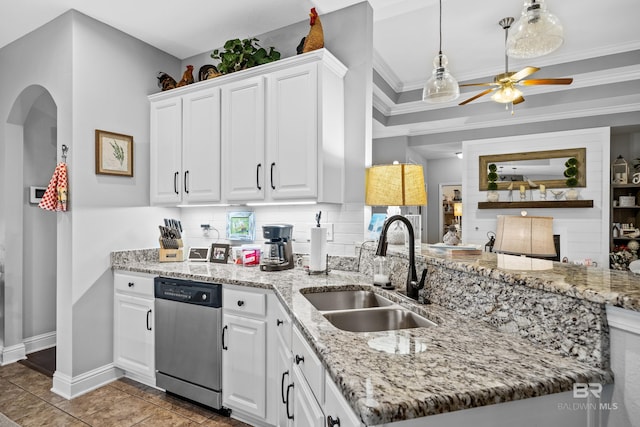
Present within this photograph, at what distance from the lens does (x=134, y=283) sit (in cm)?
273

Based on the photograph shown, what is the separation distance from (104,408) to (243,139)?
2.14 meters

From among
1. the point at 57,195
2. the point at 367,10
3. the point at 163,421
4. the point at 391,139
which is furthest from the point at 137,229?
the point at 391,139

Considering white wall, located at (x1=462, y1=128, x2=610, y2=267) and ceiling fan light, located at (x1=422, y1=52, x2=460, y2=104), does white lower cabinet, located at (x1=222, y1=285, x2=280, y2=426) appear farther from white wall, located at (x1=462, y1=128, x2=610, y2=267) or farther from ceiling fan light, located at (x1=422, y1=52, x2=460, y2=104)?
white wall, located at (x1=462, y1=128, x2=610, y2=267)

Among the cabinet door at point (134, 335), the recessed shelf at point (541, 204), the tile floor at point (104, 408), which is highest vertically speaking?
the recessed shelf at point (541, 204)

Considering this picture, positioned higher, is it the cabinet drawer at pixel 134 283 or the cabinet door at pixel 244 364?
the cabinet drawer at pixel 134 283

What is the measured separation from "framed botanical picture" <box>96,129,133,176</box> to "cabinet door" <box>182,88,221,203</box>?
0.48 m

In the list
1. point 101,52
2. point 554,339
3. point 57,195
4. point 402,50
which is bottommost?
point 554,339

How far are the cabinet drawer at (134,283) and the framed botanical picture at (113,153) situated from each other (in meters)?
0.85

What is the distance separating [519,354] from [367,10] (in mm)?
2505

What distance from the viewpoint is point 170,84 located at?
3172 mm

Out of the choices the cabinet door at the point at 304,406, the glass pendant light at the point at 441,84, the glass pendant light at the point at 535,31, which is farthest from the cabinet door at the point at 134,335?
the glass pendant light at the point at 535,31

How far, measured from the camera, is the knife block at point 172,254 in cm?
295

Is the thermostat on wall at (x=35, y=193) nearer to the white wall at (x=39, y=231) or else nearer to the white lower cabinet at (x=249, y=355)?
the white wall at (x=39, y=231)

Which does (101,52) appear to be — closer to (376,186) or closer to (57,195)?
(57,195)
